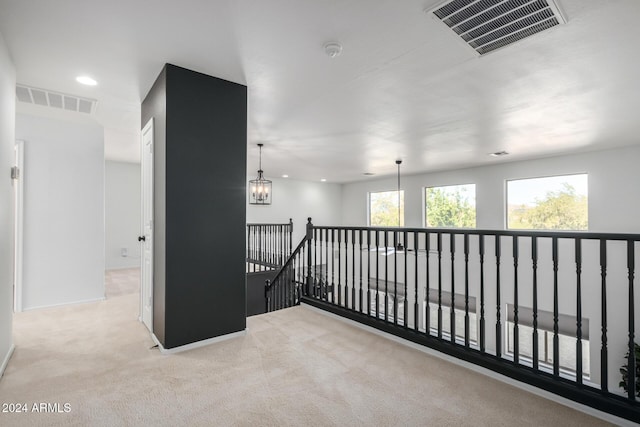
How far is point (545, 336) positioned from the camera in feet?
20.0

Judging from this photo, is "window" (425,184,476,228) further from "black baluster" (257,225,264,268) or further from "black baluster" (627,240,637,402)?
"black baluster" (627,240,637,402)

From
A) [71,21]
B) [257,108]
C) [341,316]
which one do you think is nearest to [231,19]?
[71,21]

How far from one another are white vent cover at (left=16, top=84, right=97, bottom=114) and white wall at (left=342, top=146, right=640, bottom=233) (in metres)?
7.43

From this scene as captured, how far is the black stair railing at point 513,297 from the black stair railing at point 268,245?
4.24 ft

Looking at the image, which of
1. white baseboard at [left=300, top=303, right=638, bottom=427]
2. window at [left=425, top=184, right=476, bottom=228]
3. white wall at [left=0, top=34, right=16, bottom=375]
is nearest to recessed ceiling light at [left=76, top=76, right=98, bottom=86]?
white wall at [left=0, top=34, right=16, bottom=375]

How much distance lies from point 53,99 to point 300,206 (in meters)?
7.33

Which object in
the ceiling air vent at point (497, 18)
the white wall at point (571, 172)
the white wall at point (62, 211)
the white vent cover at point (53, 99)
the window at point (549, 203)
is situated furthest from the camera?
the window at point (549, 203)

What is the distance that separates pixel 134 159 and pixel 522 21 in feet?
23.6

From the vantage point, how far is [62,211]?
407cm

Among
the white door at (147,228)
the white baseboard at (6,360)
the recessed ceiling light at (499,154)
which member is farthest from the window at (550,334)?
the white baseboard at (6,360)

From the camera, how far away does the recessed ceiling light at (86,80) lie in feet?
9.52

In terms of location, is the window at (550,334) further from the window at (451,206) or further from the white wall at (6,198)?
the white wall at (6,198)

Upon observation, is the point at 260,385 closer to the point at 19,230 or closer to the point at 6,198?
the point at 6,198

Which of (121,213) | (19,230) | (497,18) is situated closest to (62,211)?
(19,230)
